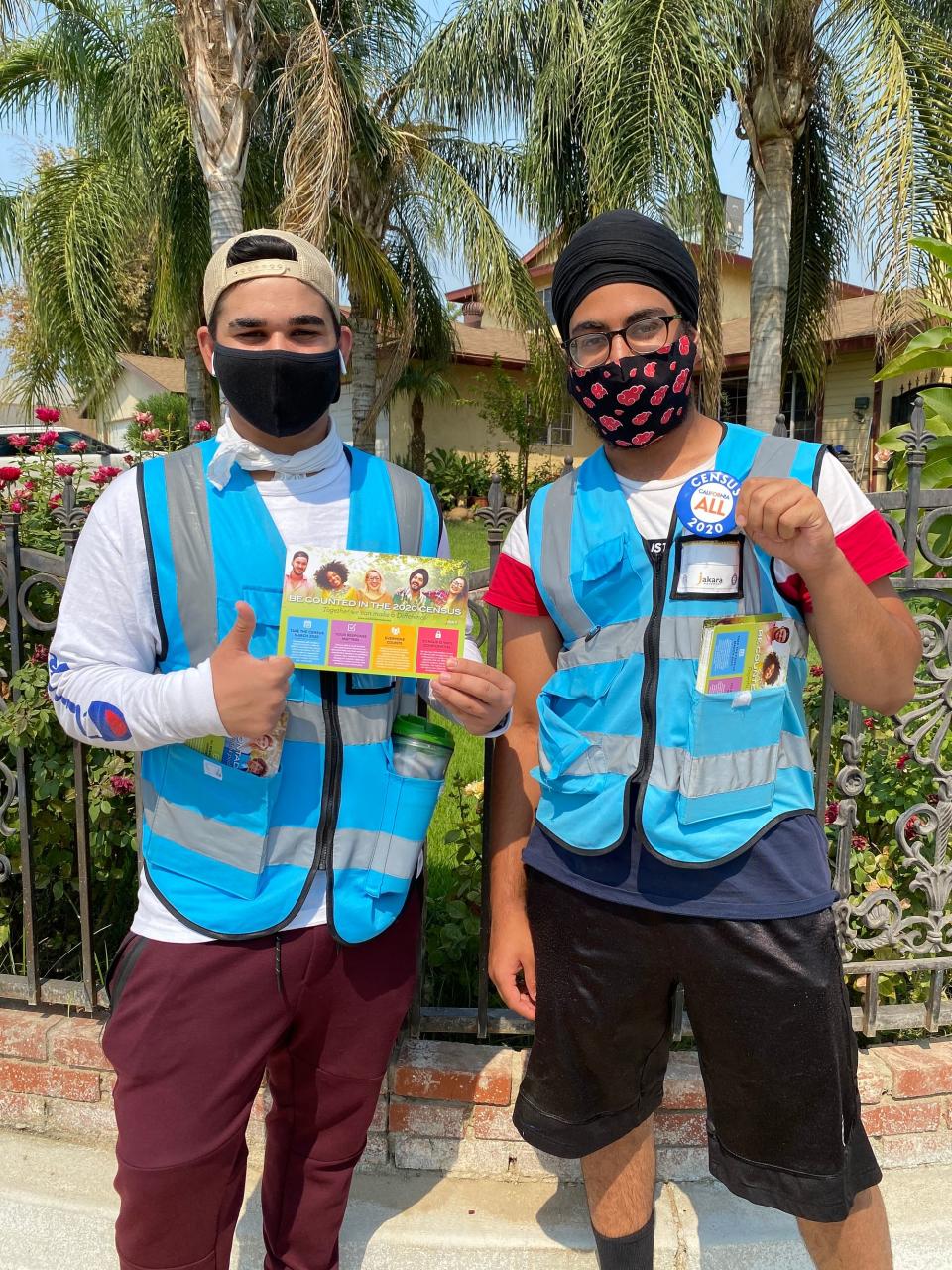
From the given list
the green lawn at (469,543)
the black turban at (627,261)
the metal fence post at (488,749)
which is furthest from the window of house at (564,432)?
the black turban at (627,261)

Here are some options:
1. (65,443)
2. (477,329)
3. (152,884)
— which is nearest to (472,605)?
(152,884)

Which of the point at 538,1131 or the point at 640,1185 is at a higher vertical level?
the point at 538,1131

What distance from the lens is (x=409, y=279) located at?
58.0ft

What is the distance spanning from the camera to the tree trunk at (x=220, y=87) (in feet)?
27.5

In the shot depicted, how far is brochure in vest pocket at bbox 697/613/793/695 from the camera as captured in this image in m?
1.65

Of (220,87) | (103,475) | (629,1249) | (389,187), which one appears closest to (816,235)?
(389,187)

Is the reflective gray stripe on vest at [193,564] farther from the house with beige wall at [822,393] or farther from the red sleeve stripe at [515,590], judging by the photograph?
the house with beige wall at [822,393]

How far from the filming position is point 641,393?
1.74 meters

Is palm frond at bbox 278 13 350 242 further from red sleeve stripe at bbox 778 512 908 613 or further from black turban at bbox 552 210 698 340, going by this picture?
red sleeve stripe at bbox 778 512 908 613

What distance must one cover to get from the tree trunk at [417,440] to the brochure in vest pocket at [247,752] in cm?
2165

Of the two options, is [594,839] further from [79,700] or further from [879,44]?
[879,44]

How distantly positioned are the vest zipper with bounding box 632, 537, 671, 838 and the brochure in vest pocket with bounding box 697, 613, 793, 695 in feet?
0.30

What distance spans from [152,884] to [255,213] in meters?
14.5

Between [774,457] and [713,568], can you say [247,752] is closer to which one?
[713,568]
